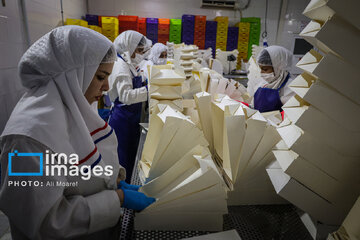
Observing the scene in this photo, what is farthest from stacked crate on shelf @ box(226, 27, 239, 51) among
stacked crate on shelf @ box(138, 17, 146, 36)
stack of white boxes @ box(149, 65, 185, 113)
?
stack of white boxes @ box(149, 65, 185, 113)

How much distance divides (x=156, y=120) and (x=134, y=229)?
59 cm

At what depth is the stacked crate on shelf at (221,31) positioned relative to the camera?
596 cm

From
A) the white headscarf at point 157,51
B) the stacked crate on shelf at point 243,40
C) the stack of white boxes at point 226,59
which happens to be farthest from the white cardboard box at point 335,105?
the stacked crate on shelf at point 243,40

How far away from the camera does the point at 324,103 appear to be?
74 cm

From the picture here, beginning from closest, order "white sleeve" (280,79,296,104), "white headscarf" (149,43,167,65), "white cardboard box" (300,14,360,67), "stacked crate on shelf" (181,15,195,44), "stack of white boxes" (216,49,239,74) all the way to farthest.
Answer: "white cardboard box" (300,14,360,67)
"white sleeve" (280,79,296,104)
"white headscarf" (149,43,167,65)
"stack of white boxes" (216,49,239,74)
"stacked crate on shelf" (181,15,195,44)

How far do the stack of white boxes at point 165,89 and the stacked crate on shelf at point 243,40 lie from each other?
521cm

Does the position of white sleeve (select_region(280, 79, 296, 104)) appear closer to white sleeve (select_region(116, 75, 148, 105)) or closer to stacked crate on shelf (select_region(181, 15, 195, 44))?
white sleeve (select_region(116, 75, 148, 105))

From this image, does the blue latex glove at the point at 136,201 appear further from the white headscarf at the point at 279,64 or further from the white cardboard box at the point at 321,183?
the white headscarf at the point at 279,64

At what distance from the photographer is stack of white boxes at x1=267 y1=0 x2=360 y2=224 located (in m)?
0.68

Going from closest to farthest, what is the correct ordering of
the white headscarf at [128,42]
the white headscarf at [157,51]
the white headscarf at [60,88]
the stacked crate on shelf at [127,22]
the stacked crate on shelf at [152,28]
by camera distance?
the white headscarf at [60,88] → the white headscarf at [128,42] → the white headscarf at [157,51] → the stacked crate on shelf at [127,22] → the stacked crate on shelf at [152,28]

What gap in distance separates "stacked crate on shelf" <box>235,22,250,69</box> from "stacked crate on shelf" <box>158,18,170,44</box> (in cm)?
195

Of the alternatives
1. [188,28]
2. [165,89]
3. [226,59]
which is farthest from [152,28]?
[165,89]

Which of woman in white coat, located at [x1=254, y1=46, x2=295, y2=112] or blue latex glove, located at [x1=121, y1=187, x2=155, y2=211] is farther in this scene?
woman in white coat, located at [x1=254, y1=46, x2=295, y2=112]

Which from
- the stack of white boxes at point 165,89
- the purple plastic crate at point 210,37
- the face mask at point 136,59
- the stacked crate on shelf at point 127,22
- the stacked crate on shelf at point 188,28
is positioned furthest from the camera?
the purple plastic crate at point 210,37
